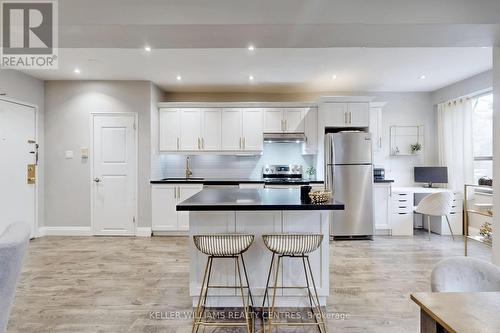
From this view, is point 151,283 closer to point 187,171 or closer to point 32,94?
point 187,171

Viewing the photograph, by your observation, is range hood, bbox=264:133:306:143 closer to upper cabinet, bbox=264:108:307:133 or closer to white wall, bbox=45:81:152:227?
upper cabinet, bbox=264:108:307:133

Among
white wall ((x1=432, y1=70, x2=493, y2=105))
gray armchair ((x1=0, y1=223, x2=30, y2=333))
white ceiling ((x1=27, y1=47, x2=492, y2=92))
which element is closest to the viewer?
gray armchair ((x1=0, y1=223, x2=30, y2=333))

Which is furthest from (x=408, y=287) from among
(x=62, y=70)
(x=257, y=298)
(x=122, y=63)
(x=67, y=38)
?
(x=62, y=70)

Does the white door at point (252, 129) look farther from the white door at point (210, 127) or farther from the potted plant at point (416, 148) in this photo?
the potted plant at point (416, 148)

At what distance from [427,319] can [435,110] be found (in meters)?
5.66

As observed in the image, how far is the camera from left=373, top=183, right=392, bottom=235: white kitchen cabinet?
4.98 m

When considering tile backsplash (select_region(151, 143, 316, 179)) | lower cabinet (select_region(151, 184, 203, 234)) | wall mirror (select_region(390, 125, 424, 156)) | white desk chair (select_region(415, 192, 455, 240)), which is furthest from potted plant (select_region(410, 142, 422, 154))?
lower cabinet (select_region(151, 184, 203, 234))

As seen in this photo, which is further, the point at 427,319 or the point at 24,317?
the point at 24,317

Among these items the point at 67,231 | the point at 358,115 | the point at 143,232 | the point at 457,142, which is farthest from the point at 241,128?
the point at 457,142

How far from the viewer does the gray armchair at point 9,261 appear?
42.1 inches

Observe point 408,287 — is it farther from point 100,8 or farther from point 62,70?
point 62,70

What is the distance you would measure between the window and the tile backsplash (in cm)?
272

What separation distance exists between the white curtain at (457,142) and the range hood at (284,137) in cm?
256

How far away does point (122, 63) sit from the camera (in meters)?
4.10
